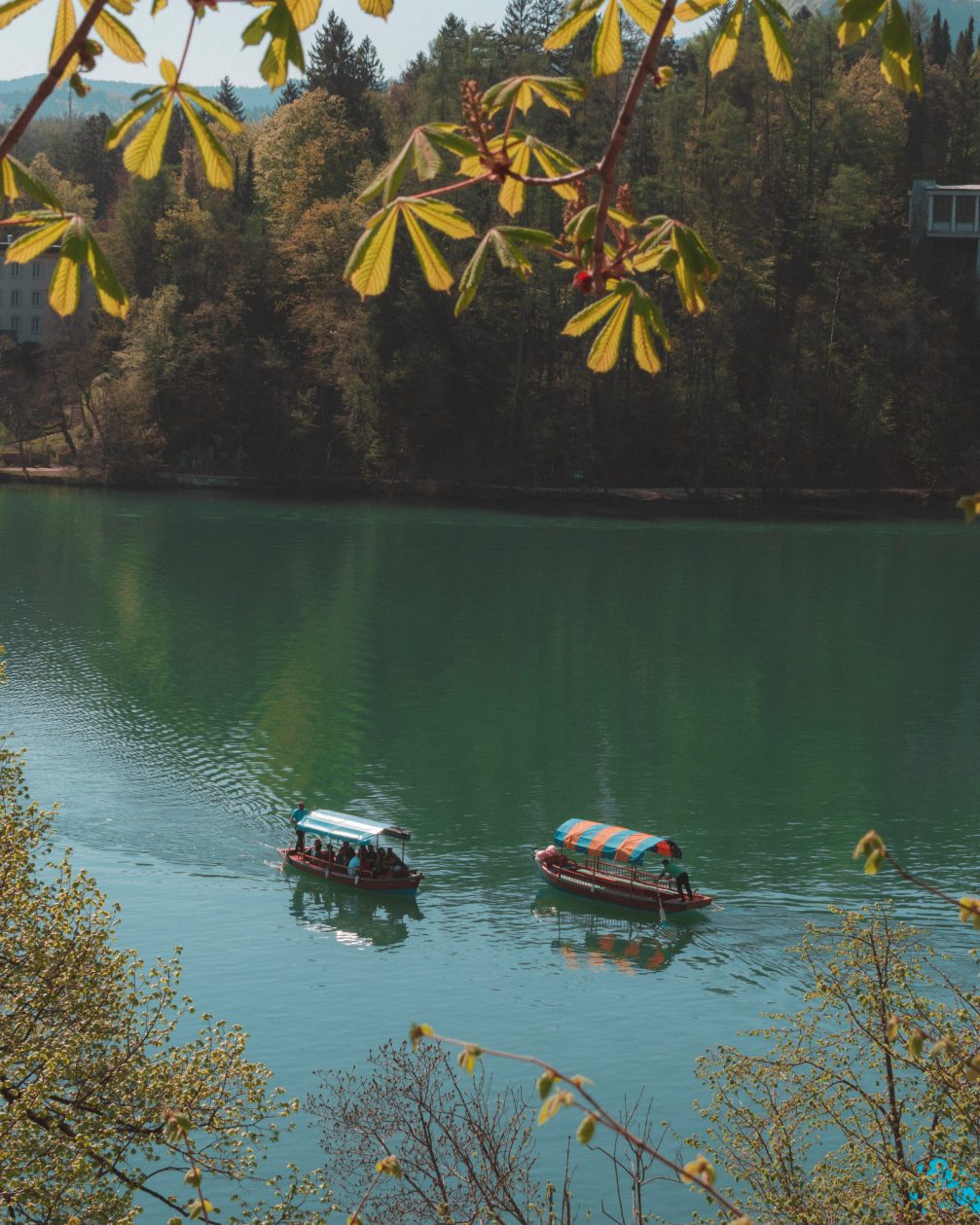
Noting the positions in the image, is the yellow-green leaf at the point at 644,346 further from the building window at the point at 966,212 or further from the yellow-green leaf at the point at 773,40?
the building window at the point at 966,212

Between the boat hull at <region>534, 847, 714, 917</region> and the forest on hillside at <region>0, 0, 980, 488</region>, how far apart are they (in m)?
68.4

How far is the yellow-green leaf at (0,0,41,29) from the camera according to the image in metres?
2.96

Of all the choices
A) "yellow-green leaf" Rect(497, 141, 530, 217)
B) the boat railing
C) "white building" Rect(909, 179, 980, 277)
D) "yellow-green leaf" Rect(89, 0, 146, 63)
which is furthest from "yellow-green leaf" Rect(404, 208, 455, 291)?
"white building" Rect(909, 179, 980, 277)

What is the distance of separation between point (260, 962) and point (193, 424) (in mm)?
79483

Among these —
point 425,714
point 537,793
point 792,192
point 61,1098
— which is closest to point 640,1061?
point 61,1098

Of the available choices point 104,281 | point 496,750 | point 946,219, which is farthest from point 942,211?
point 104,281

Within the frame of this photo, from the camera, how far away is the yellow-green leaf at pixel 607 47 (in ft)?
10.6

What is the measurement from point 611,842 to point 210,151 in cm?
3079

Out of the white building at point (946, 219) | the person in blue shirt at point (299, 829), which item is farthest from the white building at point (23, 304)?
the person in blue shirt at point (299, 829)

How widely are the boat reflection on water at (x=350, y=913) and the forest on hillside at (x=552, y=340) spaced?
2702 inches

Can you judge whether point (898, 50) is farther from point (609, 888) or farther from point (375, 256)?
point (609, 888)

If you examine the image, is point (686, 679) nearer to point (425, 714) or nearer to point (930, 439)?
point (425, 714)

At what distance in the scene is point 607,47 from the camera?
10.6ft

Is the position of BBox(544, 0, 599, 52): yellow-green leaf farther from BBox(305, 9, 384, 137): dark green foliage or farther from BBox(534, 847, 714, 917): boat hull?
BBox(305, 9, 384, 137): dark green foliage
